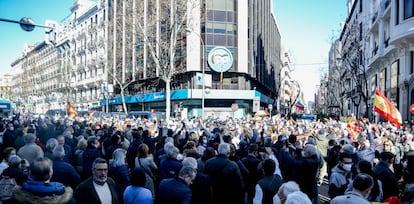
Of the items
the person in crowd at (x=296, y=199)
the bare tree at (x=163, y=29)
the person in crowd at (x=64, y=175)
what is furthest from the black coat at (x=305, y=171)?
the bare tree at (x=163, y=29)

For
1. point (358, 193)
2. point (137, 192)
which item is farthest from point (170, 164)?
point (358, 193)

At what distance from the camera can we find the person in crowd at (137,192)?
425 centimetres

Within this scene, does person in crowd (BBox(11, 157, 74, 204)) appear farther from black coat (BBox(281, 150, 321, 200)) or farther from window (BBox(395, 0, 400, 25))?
window (BBox(395, 0, 400, 25))

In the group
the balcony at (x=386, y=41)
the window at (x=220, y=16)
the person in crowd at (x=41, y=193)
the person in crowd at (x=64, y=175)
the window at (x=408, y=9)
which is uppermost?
the window at (x=220, y=16)

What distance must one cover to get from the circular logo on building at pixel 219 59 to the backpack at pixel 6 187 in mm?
38628

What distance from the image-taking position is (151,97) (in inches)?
1934

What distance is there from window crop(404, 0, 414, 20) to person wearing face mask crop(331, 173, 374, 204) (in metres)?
22.3

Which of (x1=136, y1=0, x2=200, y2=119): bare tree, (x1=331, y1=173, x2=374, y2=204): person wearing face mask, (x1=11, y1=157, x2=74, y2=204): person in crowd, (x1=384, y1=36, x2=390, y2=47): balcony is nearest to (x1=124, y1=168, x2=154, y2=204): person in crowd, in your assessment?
(x1=11, y1=157, x2=74, y2=204): person in crowd

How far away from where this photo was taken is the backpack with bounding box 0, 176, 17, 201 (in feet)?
14.5

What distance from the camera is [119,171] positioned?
5.42 m

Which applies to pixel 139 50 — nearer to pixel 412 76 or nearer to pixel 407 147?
pixel 412 76

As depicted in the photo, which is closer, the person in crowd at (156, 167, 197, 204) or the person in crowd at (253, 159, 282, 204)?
the person in crowd at (156, 167, 197, 204)

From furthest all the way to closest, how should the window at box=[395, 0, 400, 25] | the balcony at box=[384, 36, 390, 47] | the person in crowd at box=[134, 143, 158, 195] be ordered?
the balcony at box=[384, 36, 390, 47] < the window at box=[395, 0, 400, 25] < the person in crowd at box=[134, 143, 158, 195]

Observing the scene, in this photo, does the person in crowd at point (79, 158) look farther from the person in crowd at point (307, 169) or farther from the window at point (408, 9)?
the window at point (408, 9)
